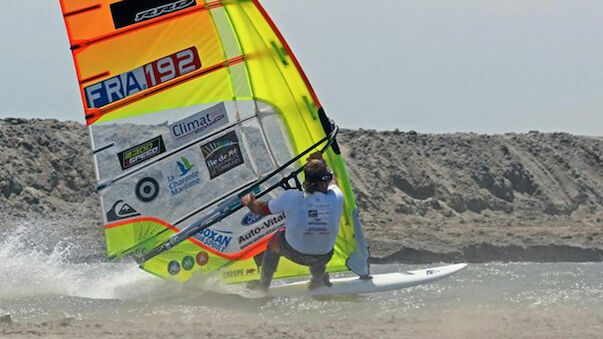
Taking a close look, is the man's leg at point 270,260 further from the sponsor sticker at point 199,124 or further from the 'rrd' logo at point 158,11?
the 'rrd' logo at point 158,11

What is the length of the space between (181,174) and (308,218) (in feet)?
5.04

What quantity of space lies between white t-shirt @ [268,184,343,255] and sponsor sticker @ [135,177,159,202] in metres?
1.41

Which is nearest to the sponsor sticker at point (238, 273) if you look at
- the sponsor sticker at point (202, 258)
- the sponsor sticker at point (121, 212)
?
the sponsor sticker at point (202, 258)

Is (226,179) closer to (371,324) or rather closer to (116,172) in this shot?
(116,172)

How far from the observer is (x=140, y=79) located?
33.4 ft

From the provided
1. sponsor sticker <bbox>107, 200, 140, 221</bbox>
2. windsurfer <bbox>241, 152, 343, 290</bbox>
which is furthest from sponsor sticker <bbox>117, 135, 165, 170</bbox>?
windsurfer <bbox>241, 152, 343, 290</bbox>

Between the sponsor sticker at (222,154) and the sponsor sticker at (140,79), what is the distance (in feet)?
2.21

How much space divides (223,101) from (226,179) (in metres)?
0.68

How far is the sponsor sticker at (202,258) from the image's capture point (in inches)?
411

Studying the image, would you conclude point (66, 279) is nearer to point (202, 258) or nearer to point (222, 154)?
point (202, 258)

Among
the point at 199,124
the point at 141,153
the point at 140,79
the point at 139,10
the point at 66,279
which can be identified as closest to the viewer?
the point at 139,10

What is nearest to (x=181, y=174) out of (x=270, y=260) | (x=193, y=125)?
(x=193, y=125)

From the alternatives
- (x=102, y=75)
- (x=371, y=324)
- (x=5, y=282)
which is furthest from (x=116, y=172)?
(x=371, y=324)

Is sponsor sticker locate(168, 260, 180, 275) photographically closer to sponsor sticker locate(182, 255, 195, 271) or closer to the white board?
sponsor sticker locate(182, 255, 195, 271)
